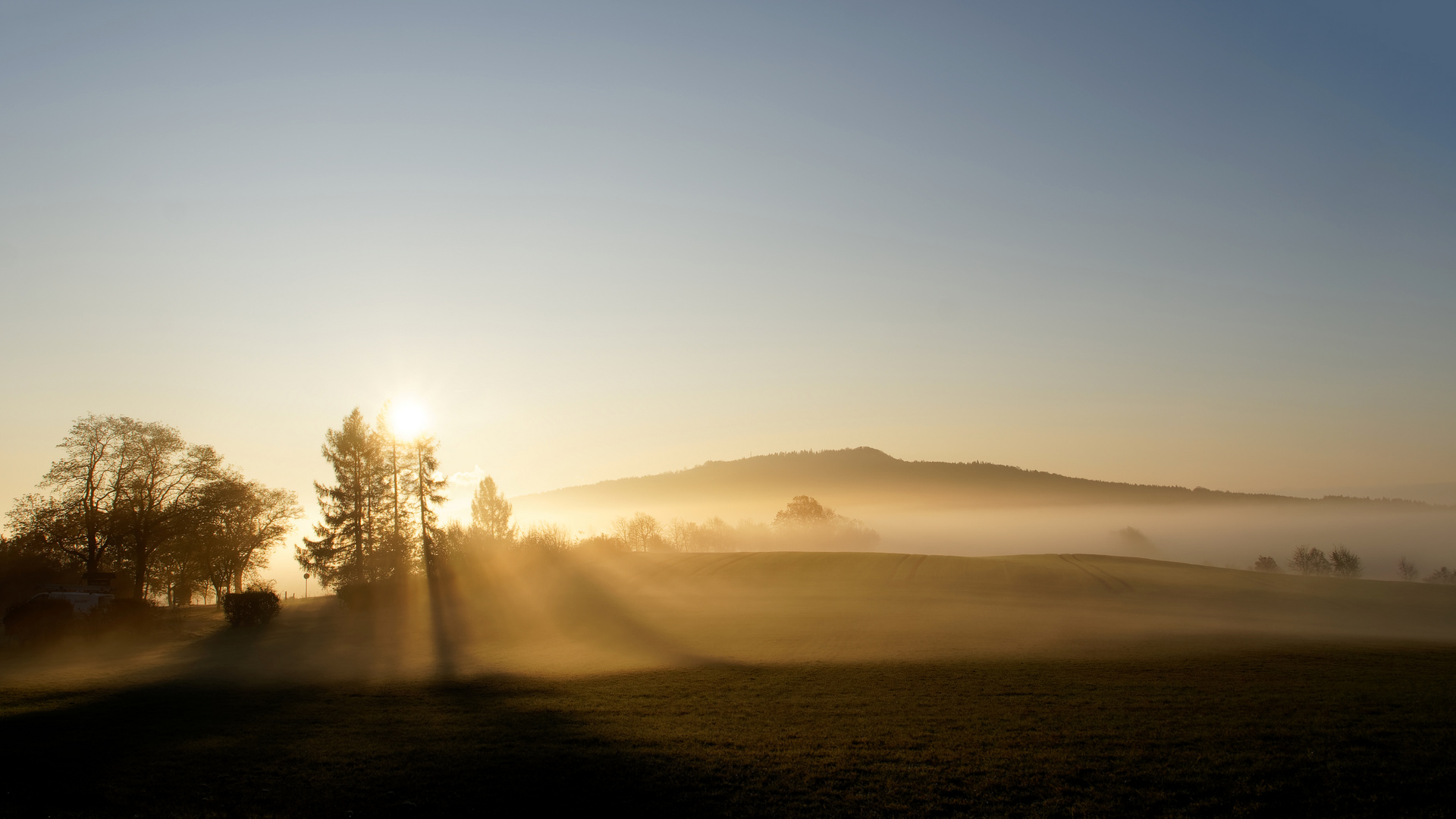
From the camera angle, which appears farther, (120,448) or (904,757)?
(120,448)

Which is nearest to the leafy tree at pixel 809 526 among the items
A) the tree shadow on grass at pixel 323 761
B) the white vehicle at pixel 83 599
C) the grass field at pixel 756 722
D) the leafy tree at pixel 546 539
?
the leafy tree at pixel 546 539

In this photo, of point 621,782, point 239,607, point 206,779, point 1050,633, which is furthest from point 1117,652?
point 239,607

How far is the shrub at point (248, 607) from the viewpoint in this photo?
45.1 meters

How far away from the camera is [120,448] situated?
5262cm

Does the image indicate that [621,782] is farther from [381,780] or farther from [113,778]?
[113,778]

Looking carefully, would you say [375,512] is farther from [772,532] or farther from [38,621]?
[772,532]

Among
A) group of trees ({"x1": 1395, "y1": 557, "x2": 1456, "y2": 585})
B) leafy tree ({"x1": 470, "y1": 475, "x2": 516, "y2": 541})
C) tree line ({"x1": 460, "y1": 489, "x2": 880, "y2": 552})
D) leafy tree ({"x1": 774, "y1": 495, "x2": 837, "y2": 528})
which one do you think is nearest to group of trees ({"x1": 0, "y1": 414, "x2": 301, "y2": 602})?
leafy tree ({"x1": 470, "y1": 475, "x2": 516, "y2": 541})

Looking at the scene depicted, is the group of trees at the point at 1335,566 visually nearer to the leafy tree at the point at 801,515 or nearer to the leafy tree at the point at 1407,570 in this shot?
the leafy tree at the point at 1407,570

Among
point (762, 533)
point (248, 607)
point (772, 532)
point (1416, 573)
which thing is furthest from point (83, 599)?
point (1416, 573)

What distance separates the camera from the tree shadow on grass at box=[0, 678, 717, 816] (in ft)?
42.6

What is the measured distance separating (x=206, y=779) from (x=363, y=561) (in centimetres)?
4835

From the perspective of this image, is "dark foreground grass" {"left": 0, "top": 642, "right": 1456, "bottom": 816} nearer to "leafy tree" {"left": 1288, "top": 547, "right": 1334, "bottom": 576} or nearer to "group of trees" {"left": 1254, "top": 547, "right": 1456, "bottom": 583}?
"group of trees" {"left": 1254, "top": 547, "right": 1456, "bottom": 583}

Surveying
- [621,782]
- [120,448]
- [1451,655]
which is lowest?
[1451,655]

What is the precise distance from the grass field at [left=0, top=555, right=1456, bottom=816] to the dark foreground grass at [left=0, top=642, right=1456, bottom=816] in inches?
3.4
